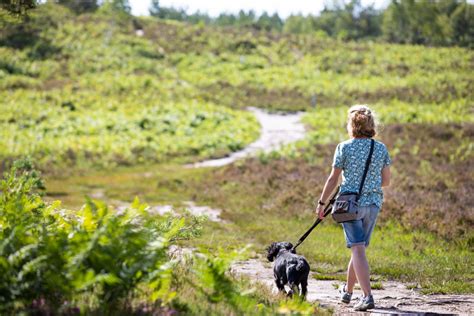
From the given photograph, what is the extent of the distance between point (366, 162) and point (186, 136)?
95.8ft

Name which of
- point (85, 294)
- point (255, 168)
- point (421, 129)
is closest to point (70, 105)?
point (255, 168)

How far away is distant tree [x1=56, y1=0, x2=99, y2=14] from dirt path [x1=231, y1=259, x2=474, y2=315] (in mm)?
74799

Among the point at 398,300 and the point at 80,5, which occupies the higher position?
the point at 80,5

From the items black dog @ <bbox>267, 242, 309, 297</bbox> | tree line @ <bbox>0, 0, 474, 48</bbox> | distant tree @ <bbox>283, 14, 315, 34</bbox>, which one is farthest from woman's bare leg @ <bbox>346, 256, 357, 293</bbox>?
distant tree @ <bbox>283, 14, 315, 34</bbox>

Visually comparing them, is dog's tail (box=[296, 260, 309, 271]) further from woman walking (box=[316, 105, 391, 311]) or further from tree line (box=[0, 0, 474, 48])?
tree line (box=[0, 0, 474, 48])

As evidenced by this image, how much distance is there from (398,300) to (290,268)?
194 centimetres

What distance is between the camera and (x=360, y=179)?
655cm

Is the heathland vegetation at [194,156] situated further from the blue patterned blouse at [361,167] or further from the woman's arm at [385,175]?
the woman's arm at [385,175]

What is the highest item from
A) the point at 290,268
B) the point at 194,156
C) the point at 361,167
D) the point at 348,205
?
the point at 361,167

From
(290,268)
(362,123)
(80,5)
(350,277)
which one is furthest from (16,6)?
(80,5)

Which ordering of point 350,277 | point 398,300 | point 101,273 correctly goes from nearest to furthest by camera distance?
1. point 101,273
2. point 350,277
3. point 398,300

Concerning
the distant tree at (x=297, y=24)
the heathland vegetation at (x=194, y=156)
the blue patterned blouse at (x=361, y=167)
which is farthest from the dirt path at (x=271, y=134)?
the distant tree at (x=297, y=24)

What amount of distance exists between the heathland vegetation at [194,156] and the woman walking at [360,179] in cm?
126

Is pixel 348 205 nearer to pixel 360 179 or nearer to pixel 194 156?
pixel 360 179
